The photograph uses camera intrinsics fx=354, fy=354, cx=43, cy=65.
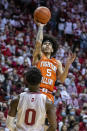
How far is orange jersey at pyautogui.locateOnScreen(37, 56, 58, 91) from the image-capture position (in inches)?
196

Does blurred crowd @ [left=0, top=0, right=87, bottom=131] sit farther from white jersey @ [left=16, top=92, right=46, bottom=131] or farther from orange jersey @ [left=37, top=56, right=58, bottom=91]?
white jersey @ [left=16, top=92, right=46, bottom=131]

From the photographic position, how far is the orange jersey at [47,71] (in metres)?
4.99

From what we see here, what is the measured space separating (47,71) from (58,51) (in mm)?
6928

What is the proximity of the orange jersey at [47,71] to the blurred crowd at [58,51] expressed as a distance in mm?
2996

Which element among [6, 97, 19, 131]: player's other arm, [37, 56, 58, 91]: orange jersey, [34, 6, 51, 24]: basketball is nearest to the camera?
[6, 97, 19, 131]: player's other arm

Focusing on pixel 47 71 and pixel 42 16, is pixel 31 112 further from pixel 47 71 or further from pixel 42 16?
pixel 42 16

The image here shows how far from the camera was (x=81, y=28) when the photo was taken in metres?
14.2

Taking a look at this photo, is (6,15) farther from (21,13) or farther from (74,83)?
(74,83)

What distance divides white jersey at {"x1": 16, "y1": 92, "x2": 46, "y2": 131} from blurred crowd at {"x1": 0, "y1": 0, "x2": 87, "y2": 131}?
4.13m

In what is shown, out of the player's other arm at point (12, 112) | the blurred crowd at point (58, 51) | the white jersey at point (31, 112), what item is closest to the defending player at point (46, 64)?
the player's other arm at point (12, 112)

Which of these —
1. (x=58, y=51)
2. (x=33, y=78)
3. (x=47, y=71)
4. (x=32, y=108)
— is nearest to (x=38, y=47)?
(x=47, y=71)

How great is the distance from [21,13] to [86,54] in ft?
10.1

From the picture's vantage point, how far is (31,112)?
3.60 metres

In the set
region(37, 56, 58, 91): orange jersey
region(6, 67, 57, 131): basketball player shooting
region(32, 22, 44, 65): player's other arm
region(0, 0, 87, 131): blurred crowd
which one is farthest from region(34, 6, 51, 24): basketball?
region(0, 0, 87, 131): blurred crowd
